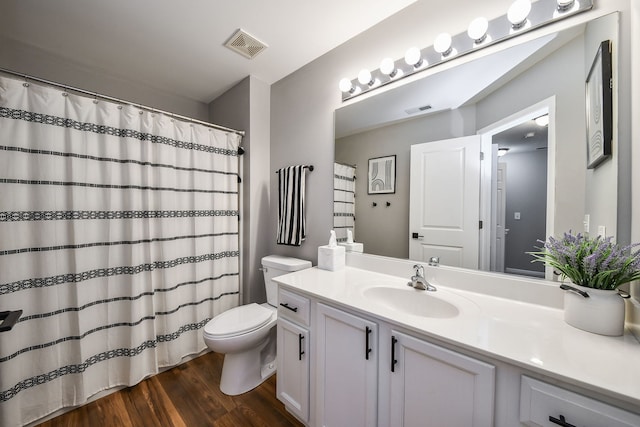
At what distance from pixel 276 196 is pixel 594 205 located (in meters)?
1.94

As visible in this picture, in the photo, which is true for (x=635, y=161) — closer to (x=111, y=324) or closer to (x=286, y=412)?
(x=286, y=412)

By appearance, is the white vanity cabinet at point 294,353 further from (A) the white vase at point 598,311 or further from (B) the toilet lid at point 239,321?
(A) the white vase at point 598,311

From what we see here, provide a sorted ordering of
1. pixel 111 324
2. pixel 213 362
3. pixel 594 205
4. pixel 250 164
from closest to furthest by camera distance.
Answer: pixel 594 205 → pixel 111 324 → pixel 213 362 → pixel 250 164

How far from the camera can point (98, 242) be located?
1.47 m

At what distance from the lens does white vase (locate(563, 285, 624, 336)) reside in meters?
0.73

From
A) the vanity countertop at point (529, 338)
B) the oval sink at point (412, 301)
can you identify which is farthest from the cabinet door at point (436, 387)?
the oval sink at point (412, 301)

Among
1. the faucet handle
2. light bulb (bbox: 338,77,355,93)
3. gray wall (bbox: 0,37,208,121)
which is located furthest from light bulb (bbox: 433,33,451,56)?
gray wall (bbox: 0,37,208,121)

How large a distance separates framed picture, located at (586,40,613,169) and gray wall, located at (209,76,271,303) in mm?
2049

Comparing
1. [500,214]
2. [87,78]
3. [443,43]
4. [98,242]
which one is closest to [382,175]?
[500,214]

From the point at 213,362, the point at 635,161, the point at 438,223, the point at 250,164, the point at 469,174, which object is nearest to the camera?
the point at 635,161

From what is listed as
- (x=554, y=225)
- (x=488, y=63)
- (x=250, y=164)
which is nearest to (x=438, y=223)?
(x=554, y=225)

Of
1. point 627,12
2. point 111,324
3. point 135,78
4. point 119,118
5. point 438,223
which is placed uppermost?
point 135,78

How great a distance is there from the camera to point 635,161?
2.57 feet

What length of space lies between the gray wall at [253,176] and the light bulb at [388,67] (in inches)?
46.5
